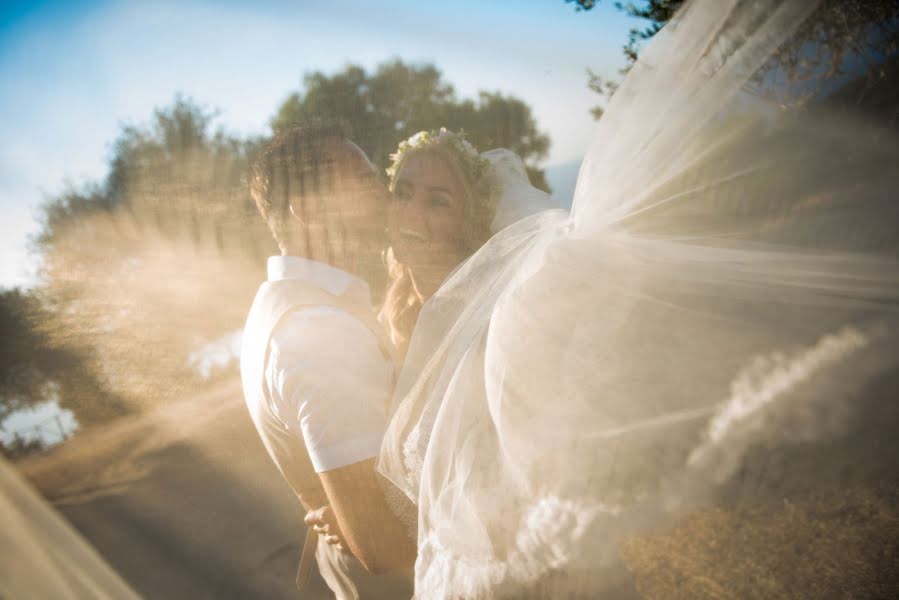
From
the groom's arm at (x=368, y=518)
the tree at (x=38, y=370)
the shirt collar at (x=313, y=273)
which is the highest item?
the shirt collar at (x=313, y=273)

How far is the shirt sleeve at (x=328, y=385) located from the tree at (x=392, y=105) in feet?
24.2

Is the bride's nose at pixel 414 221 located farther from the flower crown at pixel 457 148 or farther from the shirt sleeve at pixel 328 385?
the shirt sleeve at pixel 328 385

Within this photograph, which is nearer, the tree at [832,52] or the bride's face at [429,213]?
the tree at [832,52]

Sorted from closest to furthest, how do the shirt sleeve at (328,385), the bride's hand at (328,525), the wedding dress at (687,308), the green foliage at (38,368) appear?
the wedding dress at (687,308) → the shirt sleeve at (328,385) → the bride's hand at (328,525) → the green foliage at (38,368)

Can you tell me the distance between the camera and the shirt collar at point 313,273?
1.70 metres

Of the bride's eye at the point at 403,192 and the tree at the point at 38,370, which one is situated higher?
the bride's eye at the point at 403,192

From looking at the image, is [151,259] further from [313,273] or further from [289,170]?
[313,273]

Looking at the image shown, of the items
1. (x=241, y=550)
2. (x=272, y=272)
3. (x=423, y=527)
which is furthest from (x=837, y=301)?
(x=241, y=550)

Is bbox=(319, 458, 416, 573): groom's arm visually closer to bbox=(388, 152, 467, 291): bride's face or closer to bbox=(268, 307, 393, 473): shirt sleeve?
bbox=(268, 307, 393, 473): shirt sleeve

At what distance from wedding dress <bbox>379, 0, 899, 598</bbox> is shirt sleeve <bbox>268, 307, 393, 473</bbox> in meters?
0.35

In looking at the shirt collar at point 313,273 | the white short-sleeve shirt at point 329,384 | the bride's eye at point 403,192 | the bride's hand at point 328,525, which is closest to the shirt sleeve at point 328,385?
the white short-sleeve shirt at point 329,384

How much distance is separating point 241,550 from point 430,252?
5.12 metres

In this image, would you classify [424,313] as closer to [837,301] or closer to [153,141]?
[837,301]

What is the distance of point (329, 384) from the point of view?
4.32 feet
